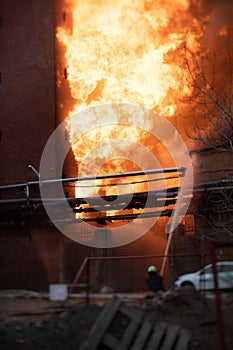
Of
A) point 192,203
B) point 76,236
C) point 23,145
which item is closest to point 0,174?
point 23,145

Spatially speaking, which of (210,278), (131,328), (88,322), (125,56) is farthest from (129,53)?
(131,328)

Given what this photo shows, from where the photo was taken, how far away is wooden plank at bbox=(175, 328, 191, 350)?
8199mm

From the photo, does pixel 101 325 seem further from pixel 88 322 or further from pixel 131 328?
pixel 131 328

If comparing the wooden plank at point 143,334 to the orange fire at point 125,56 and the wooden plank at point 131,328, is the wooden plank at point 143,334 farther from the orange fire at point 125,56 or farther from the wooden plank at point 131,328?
the orange fire at point 125,56

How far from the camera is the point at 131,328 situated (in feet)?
27.3

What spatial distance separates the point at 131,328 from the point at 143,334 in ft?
0.82

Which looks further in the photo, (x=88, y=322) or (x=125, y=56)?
(x=125, y=56)

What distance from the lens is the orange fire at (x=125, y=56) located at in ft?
70.3

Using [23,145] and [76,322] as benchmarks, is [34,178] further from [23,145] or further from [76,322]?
[76,322]

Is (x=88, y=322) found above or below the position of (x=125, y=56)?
below

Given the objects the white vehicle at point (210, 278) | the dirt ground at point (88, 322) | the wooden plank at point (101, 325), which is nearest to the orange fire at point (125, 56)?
the white vehicle at point (210, 278)

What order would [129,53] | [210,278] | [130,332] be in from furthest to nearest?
[129,53] < [210,278] < [130,332]

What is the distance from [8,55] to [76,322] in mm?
15226

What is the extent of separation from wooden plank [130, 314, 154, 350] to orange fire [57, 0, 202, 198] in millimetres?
13233
